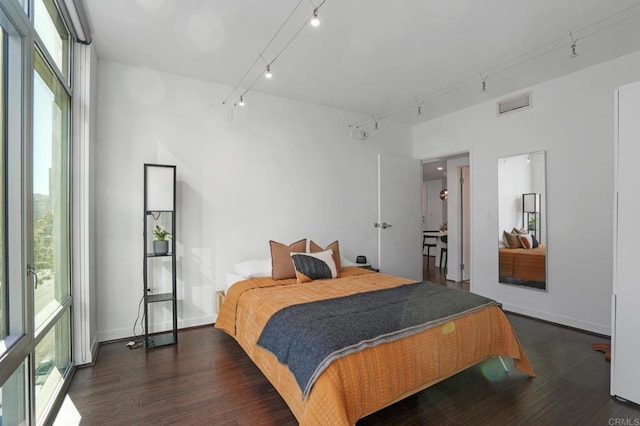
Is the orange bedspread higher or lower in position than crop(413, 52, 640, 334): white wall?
lower

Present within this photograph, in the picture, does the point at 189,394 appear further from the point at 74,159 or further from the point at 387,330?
the point at 74,159

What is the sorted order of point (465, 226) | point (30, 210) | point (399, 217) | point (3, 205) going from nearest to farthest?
point (3, 205) → point (30, 210) → point (399, 217) → point (465, 226)

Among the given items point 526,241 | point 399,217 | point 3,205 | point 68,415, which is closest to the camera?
point 3,205

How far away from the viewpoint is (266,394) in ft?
7.02

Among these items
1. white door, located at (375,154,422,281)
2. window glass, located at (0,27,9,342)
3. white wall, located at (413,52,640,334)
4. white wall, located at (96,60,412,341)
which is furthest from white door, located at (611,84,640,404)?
window glass, located at (0,27,9,342)

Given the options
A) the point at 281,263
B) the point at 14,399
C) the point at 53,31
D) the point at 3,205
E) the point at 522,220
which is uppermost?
the point at 53,31

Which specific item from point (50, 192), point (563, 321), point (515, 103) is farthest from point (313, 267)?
point (515, 103)

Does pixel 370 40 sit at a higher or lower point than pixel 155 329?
higher

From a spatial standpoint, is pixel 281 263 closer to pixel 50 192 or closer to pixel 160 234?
pixel 160 234

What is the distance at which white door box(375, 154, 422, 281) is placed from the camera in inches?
187

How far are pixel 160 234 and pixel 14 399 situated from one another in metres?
1.78

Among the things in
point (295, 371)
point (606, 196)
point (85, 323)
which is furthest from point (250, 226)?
point (606, 196)

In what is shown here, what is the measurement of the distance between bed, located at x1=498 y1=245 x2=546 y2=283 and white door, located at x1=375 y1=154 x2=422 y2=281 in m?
1.32

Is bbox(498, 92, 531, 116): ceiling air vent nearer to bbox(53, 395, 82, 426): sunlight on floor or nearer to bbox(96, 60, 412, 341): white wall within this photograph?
bbox(96, 60, 412, 341): white wall
